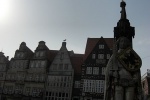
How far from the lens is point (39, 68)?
36.5m

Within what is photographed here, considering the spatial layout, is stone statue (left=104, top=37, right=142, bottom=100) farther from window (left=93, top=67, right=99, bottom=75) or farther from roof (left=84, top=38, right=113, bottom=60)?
roof (left=84, top=38, right=113, bottom=60)

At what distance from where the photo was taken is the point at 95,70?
33219mm

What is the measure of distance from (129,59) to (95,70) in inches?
989

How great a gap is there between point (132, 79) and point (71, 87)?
26543 mm

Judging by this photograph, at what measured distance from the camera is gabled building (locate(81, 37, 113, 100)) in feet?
106

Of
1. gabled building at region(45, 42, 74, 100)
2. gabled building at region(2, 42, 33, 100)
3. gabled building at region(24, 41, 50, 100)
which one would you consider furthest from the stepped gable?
gabled building at region(2, 42, 33, 100)

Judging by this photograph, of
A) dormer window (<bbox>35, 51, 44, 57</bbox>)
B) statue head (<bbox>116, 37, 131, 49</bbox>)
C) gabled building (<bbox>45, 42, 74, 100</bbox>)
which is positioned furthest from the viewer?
dormer window (<bbox>35, 51, 44, 57</bbox>)

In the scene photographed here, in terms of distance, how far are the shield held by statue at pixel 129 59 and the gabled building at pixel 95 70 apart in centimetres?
2431

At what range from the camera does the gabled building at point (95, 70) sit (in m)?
32.3

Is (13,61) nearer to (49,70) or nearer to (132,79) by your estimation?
(49,70)

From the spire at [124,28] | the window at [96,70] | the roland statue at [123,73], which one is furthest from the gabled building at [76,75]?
the roland statue at [123,73]

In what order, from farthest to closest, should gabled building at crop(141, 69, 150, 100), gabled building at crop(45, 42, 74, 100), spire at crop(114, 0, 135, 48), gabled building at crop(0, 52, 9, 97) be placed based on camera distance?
1. gabled building at crop(0, 52, 9, 97)
2. gabled building at crop(45, 42, 74, 100)
3. gabled building at crop(141, 69, 150, 100)
4. spire at crop(114, 0, 135, 48)

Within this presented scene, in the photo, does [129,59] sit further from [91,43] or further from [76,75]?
[91,43]

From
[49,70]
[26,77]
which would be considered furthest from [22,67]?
[49,70]
